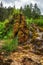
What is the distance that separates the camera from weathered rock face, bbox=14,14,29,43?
11766 millimetres

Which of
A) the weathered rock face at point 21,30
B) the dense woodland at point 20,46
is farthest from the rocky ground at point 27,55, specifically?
the weathered rock face at point 21,30

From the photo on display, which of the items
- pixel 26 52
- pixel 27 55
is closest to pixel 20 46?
pixel 26 52

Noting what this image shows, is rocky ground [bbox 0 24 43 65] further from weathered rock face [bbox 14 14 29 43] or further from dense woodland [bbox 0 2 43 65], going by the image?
weathered rock face [bbox 14 14 29 43]

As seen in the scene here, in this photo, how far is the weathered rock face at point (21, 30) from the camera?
38.6 ft

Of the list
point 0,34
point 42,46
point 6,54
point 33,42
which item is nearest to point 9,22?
point 0,34

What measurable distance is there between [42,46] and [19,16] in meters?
3.55

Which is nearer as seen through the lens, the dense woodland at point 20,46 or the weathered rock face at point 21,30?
the dense woodland at point 20,46

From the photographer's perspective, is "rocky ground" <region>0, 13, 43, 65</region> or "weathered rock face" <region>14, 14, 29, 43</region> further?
"weathered rock face" <region>14, 14, 29, 43</region>

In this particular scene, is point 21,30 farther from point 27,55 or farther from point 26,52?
point 27,55

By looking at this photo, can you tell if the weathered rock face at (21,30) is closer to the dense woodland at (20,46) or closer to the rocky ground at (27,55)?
the dense woodland at (20,46)

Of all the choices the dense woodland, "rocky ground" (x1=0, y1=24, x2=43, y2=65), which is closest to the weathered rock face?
the dense woodland

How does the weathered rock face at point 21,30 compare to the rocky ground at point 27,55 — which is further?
the weathered rock face at point 21,30

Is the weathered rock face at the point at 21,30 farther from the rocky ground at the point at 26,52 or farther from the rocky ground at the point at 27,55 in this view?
the rocky ground at the point at 27,55

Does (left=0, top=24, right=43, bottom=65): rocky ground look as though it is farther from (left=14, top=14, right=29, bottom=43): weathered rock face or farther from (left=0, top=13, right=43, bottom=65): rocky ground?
(left=14, top=14, right=29, bottom=43): weathered rock face
